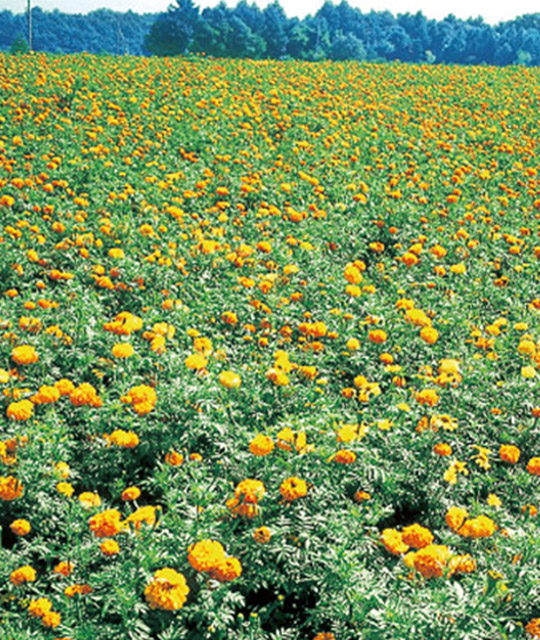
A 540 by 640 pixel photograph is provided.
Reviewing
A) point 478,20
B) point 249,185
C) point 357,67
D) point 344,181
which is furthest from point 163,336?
point 478,20

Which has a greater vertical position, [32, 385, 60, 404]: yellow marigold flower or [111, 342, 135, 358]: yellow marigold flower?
[111, 342, 135, 358]: yellow marigold flower

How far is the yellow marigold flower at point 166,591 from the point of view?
192 centimetres

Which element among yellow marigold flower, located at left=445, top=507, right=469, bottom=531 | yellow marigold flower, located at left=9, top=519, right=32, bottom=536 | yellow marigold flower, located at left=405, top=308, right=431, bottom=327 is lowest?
yellow marigold flower, located at left=9, top=519, right=32, bottom=536

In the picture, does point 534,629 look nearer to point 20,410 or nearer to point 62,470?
point 62,470

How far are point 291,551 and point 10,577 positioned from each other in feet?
3.35

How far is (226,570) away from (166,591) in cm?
21

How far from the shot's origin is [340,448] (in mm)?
2629

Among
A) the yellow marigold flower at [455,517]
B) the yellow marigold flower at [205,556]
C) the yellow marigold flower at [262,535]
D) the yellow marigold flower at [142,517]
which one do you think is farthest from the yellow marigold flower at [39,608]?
the yellow marigold flower at [455,517]

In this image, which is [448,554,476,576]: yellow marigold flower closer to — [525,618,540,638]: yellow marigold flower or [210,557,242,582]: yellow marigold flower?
[525,618,540,638]: yellow marigold flower

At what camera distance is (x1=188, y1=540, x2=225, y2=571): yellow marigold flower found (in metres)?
2.01

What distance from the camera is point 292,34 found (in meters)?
50.0

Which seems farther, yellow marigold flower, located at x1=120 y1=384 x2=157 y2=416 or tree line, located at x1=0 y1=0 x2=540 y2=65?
tree line, located at x1=0 y1=0 x2=540 y2=65

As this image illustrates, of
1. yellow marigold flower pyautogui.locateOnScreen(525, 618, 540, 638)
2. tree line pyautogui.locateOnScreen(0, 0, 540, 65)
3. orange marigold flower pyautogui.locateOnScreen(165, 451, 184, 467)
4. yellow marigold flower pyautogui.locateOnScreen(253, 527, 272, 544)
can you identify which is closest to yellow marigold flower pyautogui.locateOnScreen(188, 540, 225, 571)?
yellow marigold flower pyautogui.locateOnScreen(253, 527, 272, 544)

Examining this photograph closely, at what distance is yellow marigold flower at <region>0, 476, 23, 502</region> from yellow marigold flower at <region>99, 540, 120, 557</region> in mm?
451
